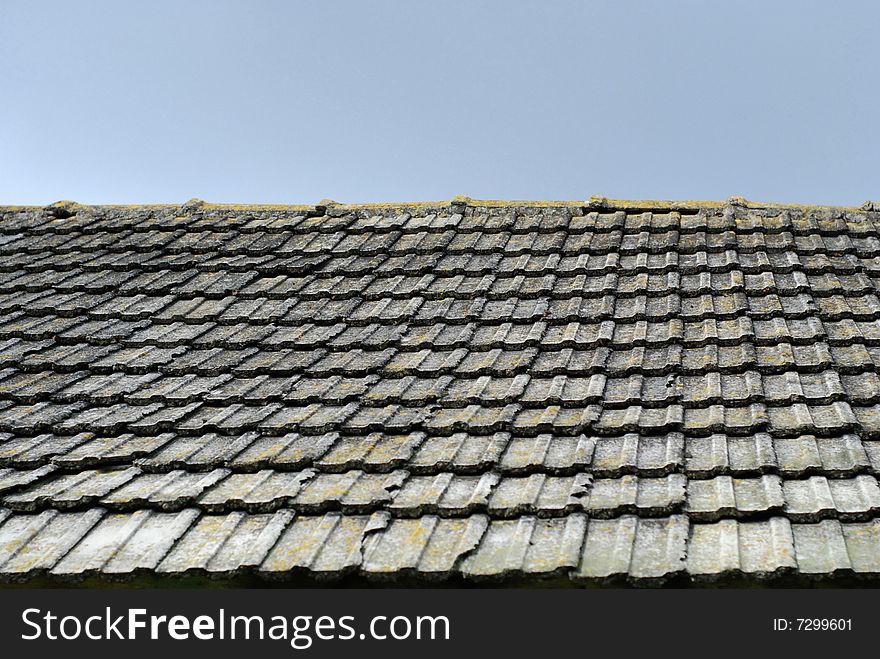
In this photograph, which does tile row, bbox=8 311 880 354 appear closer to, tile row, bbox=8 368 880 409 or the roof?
the roof

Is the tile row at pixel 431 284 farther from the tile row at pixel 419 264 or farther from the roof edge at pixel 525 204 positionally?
the roof edge at pixel 525 204

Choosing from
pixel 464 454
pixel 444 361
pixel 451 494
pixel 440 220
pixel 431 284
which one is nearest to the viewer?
pixel 451 494

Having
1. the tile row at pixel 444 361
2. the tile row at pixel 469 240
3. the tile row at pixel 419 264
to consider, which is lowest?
the tile row at pixel 444 361

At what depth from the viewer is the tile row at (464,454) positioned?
3020 millimetres

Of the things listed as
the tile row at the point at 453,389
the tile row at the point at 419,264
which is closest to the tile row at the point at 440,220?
the tile row at the point at 419,264

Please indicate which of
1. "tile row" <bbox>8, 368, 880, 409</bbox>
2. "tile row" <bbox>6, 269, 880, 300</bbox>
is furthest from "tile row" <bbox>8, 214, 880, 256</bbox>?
"tile row" <bbox>8, 368, 880, 409</bbox>

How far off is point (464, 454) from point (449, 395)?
0.59 m

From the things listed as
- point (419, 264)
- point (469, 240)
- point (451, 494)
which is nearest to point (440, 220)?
point (469, 240)

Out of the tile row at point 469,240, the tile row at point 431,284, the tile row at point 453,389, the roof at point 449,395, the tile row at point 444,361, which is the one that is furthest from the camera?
the tile row at point 469,240

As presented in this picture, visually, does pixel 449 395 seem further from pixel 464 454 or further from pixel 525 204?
pixel 525 204

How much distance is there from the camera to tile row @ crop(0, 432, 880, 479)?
302 centimetres

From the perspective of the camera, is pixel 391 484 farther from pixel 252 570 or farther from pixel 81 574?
pixel 81 574

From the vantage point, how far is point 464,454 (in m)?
3.22

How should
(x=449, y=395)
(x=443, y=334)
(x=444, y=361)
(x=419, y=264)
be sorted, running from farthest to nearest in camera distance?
(x=419, y=264) → (x=443, y=334) → (x=444, y=361) → (x=449, y=395)
